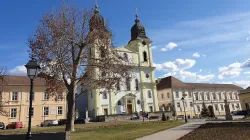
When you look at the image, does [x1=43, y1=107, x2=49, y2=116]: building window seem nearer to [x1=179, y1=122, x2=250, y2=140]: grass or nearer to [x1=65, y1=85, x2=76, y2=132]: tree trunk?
[x1=65, y1=85, x2=76, y2=132]: tree trunk

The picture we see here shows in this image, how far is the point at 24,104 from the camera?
133 ft

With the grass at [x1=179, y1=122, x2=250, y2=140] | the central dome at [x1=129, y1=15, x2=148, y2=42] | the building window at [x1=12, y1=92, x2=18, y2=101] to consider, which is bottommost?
the grass at [x1=179, y1=122, x2=250, y2=140]

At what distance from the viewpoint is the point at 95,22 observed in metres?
21.3

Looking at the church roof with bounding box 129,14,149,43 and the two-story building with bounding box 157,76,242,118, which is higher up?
the church roof with bounding box 129,14,149,43

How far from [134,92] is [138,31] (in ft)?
56.3

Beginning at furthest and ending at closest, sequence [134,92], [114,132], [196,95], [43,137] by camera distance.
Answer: [196,95], [134,92], [114,132], [43,137]

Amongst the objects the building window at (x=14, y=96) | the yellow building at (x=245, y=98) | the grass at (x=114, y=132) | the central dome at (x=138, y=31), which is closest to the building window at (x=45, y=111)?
the building window at (x=14, y=96)

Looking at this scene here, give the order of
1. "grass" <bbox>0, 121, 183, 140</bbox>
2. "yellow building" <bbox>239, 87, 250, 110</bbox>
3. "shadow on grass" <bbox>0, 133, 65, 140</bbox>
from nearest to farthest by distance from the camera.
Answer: "shadow on grass" <bbox>0, 133, 65, 140</bbox> → "grass" <bbox>0, 121, 183, 140</bbox> → "yellow building" <bbox>239, 87, 250, 110</bbox>

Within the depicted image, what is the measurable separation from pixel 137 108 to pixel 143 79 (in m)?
7.71

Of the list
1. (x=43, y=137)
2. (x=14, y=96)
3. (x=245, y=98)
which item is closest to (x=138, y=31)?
(x=245, y=98)

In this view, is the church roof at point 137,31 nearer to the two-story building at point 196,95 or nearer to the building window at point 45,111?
the two-story building at point 196,95

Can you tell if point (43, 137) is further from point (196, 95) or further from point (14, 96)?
point (196, 95)

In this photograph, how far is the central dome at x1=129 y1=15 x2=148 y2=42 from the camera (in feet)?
185

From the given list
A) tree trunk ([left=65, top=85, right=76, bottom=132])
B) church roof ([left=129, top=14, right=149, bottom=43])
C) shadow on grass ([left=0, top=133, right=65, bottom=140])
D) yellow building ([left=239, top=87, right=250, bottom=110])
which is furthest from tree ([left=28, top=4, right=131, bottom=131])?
yellow building ([left=239, top=87, right=250, bottom=110])
